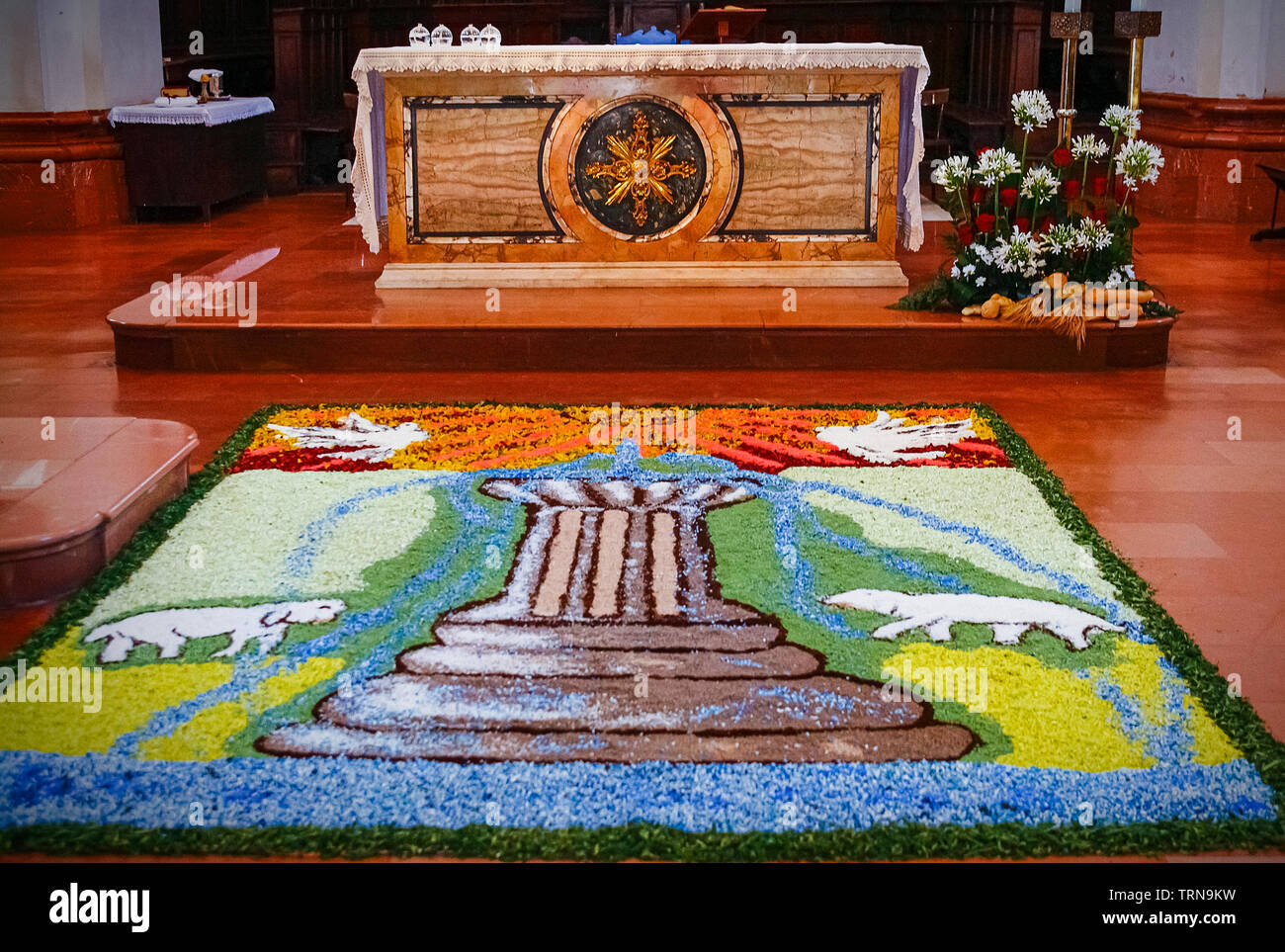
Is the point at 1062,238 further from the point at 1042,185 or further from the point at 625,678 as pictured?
the point at 625,678

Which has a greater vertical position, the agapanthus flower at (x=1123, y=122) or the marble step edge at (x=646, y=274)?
the agapanthus flower at (x=1123, y=122)

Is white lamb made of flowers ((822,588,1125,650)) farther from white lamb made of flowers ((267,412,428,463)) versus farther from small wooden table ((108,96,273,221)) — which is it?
small wooden table ((108,96,273,221))

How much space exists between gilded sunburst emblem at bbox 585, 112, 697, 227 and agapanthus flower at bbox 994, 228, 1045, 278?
1.42m

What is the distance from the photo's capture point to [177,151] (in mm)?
9766

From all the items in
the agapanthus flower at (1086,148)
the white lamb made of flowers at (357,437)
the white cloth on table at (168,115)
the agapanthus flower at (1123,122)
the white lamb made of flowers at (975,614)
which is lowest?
the white lamb made of flowers at (975,614)

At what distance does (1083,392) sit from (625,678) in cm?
Answer: 306

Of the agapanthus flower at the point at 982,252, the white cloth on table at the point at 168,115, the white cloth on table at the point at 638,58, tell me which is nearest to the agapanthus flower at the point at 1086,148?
the agapanthus flower at the point at 982,252

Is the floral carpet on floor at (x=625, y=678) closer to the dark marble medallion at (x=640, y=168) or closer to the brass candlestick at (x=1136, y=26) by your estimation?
the dark marble medallion at (x=640, y=168)

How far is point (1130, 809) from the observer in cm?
250

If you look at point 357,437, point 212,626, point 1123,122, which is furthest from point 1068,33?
point 212,626

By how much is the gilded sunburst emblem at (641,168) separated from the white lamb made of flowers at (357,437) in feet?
6.31

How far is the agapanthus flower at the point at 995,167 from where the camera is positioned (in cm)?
585

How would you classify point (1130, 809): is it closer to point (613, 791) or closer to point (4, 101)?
point (613, 791)

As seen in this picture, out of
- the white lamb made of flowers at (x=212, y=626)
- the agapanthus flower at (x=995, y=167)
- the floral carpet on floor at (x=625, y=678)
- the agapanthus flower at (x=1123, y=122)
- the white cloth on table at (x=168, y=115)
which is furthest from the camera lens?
the white cloth on table at (x=168, y=115)
